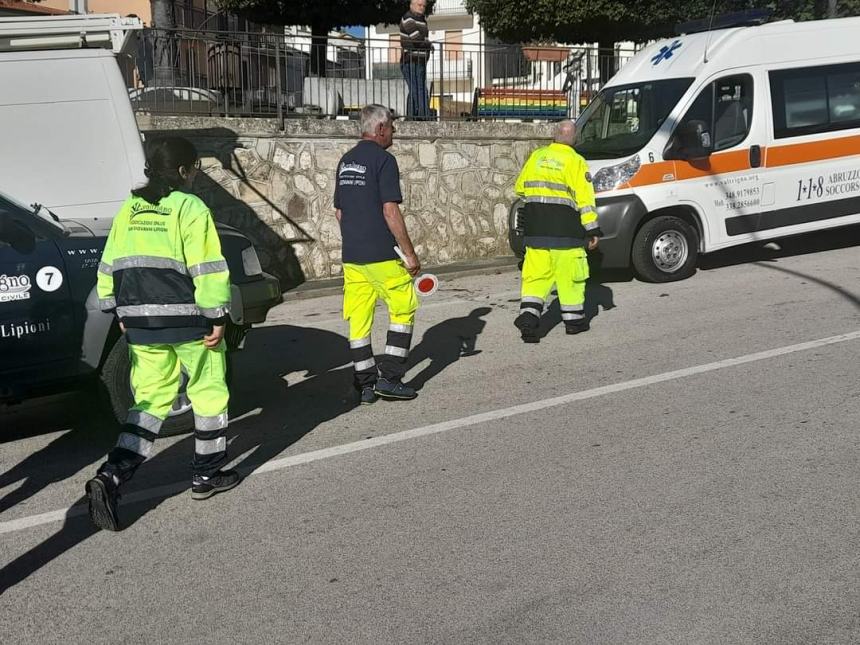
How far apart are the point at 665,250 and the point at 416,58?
15.6 ft

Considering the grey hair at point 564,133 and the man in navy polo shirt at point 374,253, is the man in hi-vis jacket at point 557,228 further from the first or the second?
the man in navy polo shirt at point 374,253

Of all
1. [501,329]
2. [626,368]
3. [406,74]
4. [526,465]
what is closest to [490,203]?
[406,74]

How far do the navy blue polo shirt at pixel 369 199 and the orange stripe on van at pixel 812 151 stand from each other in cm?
583

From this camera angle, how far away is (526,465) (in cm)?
532

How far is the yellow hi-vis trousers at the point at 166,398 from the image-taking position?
478cm

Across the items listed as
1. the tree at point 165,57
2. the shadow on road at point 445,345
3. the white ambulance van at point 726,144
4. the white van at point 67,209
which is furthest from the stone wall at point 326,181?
the white van at point 67,209

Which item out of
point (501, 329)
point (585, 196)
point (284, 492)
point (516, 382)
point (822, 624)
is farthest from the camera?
point (501, 329)

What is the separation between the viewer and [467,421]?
615cm

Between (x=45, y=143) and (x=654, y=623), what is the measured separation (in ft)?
17.6

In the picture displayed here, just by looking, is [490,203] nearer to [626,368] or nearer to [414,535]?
[626,368]

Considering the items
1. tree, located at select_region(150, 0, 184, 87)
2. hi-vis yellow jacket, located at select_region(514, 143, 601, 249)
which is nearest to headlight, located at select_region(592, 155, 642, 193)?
hi-vis yellow jacket, located at select_region(514, 143, 601, 249)

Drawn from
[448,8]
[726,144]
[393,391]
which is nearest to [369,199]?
[393,391]

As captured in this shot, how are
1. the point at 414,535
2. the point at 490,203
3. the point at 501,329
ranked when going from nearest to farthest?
the point at 414,535 < the point at 501,329 < the point at 490,203

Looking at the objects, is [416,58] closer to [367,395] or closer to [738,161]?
[738,161]
